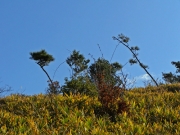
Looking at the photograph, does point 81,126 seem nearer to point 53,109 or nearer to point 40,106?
point 53,109

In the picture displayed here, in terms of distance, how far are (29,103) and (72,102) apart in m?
1.14

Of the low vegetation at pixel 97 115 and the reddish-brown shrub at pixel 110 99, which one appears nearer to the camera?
the low vegetation at pixel 97 115

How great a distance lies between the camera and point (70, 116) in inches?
296

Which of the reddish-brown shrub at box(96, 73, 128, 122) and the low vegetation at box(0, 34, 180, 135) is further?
the reddish-brown shrub at box(96, 73, 128, 122)

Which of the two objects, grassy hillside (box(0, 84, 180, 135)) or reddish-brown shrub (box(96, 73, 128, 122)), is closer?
grassy hillside (box(0, 84, 180, 135))

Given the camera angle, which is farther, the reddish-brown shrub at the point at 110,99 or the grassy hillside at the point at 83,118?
the reddish-brown shrub at the point at 110,99

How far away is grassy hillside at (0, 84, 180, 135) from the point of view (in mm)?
6546

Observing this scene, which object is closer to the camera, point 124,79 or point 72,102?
point 72,102

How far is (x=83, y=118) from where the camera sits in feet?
24.5

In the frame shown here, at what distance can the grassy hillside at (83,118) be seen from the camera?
21.5ft

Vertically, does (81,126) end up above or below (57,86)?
below

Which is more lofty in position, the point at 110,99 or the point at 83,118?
the point at 110,99

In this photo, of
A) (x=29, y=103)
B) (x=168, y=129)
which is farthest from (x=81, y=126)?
(x=29, y=103)

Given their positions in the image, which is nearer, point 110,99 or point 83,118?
point 83,118
